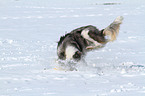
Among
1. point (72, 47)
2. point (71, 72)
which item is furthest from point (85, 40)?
point (71, 72)

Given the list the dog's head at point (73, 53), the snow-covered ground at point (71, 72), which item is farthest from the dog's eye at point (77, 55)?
the snow-covered ground at point (71, 72)

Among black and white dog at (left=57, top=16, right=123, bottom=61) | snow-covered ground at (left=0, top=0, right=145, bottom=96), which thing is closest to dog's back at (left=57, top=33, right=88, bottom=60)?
black and white dog at (left=57, top=16, right=123, bottom=61)

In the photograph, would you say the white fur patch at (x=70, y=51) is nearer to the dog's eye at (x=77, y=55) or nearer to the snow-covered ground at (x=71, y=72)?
the dog's eye at (x=77, y=55)

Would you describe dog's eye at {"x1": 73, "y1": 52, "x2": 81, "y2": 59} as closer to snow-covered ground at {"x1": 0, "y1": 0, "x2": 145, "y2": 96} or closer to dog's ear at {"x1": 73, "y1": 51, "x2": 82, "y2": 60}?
dog's ear at {"x1": 73, "y1": 51, "x2": 82, "y2": 60}

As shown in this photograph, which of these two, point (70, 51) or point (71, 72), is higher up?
point (70, 51)

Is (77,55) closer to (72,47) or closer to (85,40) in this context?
(72,47)

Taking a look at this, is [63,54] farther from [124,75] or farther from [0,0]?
[0,0]

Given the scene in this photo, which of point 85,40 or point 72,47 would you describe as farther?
point 85,40

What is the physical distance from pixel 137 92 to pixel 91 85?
78 cm

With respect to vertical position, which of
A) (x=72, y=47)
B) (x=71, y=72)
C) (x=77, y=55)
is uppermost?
(x=72, y=47)

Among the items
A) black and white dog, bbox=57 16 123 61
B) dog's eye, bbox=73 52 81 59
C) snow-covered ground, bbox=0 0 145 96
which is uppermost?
black and white dog, bbox=57 16 123 61

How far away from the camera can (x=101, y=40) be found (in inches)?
241

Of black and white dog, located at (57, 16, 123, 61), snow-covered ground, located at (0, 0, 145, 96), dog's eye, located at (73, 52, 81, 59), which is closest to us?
snow-covered ground, located at (0, 0, 145, 96)

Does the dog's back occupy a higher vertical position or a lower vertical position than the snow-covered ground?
higher
